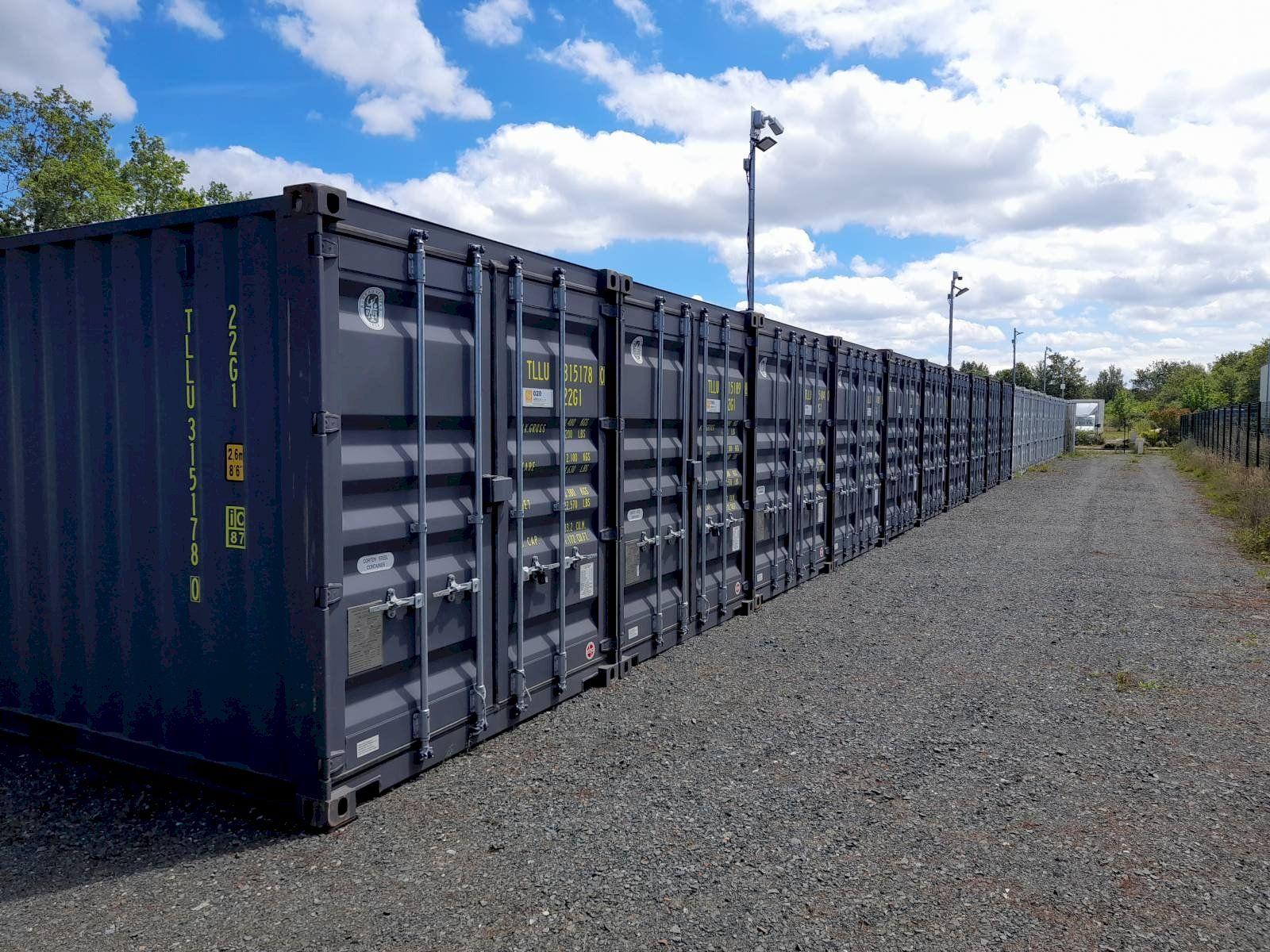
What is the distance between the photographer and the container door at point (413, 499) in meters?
4.36

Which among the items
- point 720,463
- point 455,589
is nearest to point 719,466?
point 720,463

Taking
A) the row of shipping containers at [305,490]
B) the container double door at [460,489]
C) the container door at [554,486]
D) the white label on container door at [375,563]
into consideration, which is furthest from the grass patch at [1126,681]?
the white label on container door at [375,563]

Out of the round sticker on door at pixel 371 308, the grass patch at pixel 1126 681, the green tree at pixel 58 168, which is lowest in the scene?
the grass patch at pixel 1126 681

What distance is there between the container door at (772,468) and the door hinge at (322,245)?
5.27m

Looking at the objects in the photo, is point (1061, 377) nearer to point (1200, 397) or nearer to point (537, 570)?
point (1200, 397)

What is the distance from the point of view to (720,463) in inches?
322

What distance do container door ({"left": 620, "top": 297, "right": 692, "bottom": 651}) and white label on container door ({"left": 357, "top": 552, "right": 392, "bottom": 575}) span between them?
2312 millimetres

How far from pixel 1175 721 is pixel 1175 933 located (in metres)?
2.95

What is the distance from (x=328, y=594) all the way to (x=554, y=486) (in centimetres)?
200

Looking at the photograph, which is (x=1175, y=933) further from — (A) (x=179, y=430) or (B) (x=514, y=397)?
(A) (x=179, y=430)

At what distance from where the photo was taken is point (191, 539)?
15.2 ft

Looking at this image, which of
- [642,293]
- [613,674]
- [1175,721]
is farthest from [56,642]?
[1175,721]

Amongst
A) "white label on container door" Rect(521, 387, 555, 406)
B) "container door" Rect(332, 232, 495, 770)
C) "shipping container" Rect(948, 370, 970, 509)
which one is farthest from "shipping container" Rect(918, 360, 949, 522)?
"container door" Rect(332, 232, 495, 770)

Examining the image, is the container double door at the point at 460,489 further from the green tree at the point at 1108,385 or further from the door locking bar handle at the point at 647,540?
the green tree at the point at 1108,385
